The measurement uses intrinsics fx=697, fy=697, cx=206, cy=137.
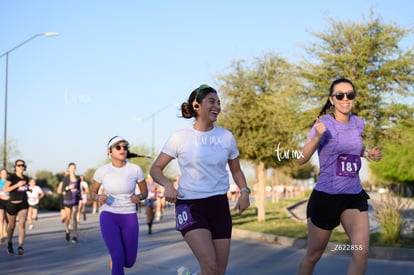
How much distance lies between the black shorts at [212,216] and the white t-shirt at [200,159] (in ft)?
0.17

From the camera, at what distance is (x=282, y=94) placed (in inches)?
709

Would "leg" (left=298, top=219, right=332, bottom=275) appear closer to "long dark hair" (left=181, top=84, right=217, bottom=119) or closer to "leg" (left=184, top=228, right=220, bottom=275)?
"leg" (left=184, top=228, right=220, bottom=275)

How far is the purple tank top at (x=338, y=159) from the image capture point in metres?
5.84

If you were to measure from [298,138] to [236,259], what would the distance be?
26.2 ft

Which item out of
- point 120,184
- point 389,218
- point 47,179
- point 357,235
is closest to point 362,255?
point 357,235

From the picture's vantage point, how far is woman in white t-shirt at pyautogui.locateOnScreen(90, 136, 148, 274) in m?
7.68

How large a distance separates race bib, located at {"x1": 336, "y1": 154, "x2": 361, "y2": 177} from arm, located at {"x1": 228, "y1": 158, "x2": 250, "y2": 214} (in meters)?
0.80

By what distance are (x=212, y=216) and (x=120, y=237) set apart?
8.59 feet

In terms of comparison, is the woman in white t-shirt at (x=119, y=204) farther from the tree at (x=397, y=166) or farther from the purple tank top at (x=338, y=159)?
the tree at (x=397, y=166)

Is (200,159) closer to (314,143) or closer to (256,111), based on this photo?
(314,143)

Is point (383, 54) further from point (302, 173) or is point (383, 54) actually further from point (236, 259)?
point (302, 173)

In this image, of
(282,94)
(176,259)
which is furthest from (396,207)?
(282,94)

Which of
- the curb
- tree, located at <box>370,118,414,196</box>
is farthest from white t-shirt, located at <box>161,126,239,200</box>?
tree, located at <box>370,118,414,196</box>

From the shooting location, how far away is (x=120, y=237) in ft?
25.6
